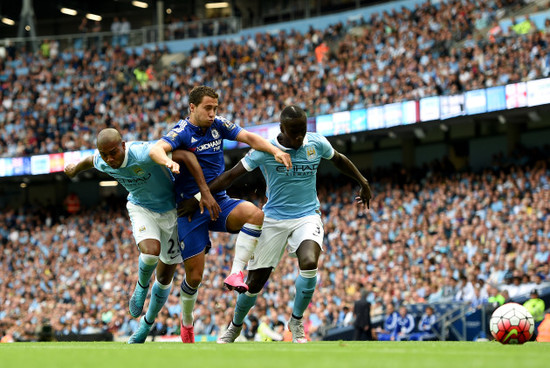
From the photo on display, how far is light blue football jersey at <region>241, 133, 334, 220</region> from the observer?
9.27 metres

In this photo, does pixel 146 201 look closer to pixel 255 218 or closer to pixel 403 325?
pixel 255 218

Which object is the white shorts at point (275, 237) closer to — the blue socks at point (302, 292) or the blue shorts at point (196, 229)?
the blue socks at point (302, 292)

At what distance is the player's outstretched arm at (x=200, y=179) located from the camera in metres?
8.41

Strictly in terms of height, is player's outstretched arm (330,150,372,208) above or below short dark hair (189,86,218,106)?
below

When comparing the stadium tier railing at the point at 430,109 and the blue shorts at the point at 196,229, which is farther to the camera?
the stadium tier railing at the point at 430,109

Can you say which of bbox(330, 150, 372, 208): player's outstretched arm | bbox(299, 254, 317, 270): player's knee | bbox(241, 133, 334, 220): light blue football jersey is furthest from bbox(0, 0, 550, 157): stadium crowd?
bbox(299, 254, 317, 270): player's knee

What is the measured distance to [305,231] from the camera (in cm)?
927

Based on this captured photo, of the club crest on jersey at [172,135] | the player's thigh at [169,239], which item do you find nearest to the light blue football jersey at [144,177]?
the player's thigh at [169,239]

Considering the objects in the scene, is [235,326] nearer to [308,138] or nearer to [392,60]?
[308,138]

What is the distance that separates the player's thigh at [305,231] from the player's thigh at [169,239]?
1.32 metres

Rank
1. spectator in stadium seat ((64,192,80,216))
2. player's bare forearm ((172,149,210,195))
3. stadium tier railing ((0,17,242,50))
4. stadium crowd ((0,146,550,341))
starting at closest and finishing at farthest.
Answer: player's bare forearm ((172,149,210,195)), stadium crowd ((0,146,550,341)), spectator in stadium seat ((64,192,80,216)), stadium tier railing ((0,17,242,50))

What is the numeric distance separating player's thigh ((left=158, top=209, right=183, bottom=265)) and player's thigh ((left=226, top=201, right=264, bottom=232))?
80 centimetres

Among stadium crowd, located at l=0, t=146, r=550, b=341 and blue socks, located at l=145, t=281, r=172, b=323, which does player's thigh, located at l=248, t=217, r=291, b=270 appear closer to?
blue socks, located at l=145, t=281, r=172, b=323

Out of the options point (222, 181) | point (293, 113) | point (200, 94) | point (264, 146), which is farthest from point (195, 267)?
point (293, 113)
